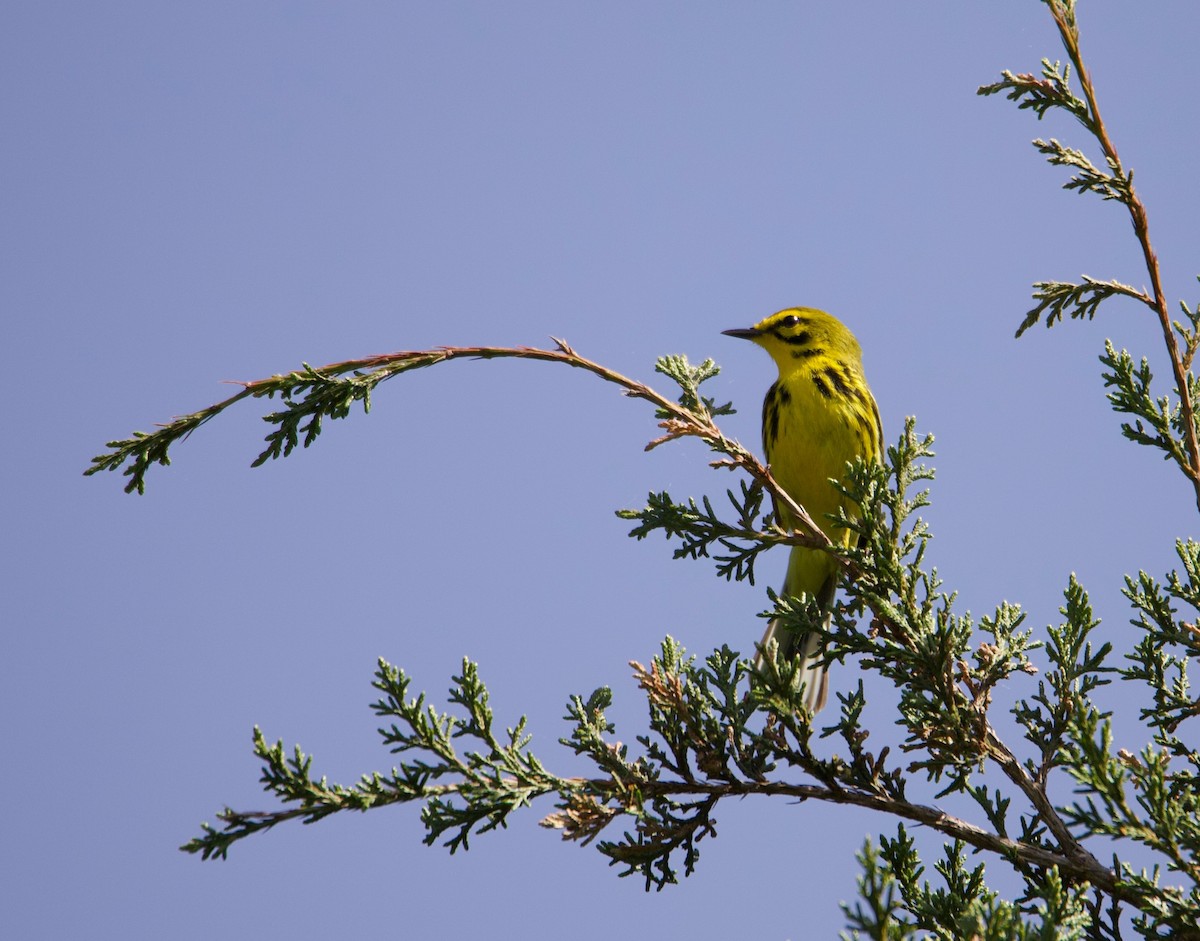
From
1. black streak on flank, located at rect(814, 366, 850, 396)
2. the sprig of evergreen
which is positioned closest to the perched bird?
black streak on flank, located at rect(814, 366, 850, 396)

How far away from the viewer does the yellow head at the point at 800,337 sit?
19.5 ft

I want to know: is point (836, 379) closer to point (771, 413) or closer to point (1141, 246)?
point (771, 413)

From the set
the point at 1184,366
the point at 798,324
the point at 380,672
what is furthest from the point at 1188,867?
the point at 798,324

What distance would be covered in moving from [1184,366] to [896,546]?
3.08ft

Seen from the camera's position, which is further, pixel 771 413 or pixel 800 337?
pixel 800 337

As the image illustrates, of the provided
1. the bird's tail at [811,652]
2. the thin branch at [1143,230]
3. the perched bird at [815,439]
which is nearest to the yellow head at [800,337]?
the perched bird at [815,439]

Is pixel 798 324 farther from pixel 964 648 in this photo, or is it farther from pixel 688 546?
pixel 964 648

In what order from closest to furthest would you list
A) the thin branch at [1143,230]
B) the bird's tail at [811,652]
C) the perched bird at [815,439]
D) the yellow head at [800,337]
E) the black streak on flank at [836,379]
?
the thin branch at [1143,230], the bird's tail at [811,652], the perched bird at [815,439], the black streak on flank at [836,379], the yellow head at [800,337]

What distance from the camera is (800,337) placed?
600 centimetres

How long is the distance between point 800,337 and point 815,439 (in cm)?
89

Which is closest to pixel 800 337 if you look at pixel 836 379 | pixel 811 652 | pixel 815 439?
pixel 836 379

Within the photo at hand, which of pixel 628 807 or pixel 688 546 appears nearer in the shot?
pixel 628 807

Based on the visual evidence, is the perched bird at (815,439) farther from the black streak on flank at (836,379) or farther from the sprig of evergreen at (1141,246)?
the sprig of evergreen at (1141,246)

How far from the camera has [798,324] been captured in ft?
19.9
